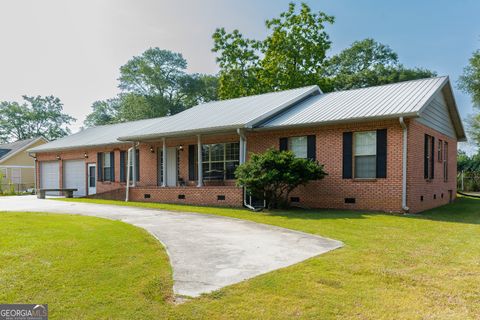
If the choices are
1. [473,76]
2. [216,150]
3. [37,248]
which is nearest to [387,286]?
[37,248]

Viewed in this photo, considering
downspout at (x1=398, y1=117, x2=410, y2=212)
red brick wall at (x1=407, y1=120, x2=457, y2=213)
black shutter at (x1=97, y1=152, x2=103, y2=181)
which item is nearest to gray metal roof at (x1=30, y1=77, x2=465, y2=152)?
downspout at (x1=398, y1=117, x2=410, y2=212)

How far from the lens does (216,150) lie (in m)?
17.7

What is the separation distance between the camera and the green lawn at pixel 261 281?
3.83 m

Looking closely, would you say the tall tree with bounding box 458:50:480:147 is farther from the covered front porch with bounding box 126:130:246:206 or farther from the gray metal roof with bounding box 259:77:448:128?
the covered front porch with bounding box 126:130:246:206

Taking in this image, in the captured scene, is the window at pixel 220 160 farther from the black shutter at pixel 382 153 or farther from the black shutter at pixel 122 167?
the black shutter at pixel 382 153

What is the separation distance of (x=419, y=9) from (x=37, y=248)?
18348 millimetres

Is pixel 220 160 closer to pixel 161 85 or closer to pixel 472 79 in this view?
pixel 472 79

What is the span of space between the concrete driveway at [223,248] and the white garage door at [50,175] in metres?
18.9

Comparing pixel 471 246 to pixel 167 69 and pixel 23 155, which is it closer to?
pixel 23 155

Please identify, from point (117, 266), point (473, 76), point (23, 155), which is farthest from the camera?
point (23, 155)

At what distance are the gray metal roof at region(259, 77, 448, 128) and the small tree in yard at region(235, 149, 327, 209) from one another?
1.82m

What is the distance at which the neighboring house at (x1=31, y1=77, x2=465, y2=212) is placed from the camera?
41.0 ft

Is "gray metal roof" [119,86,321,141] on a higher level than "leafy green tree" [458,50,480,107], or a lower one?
lower

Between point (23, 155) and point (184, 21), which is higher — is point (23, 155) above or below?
below
